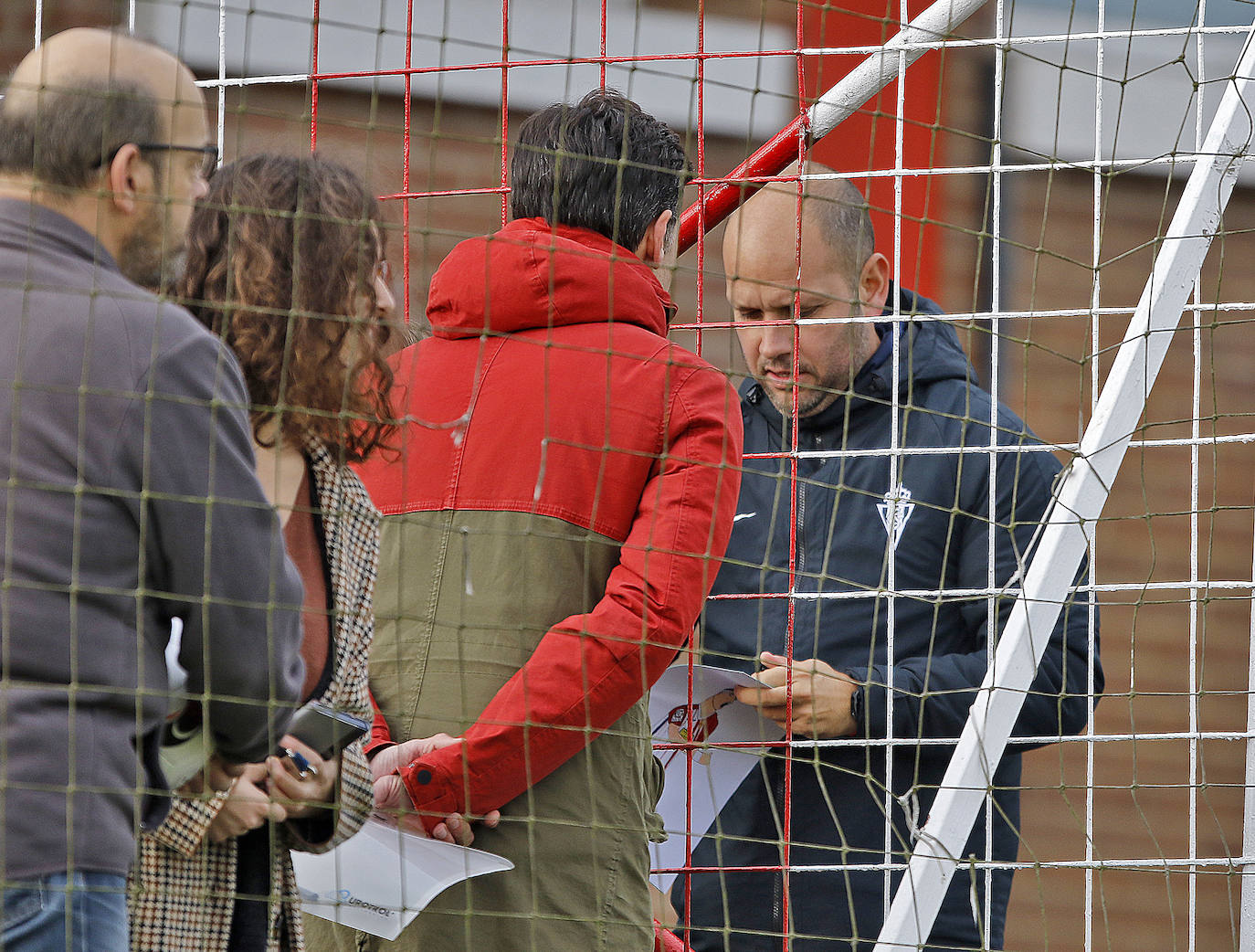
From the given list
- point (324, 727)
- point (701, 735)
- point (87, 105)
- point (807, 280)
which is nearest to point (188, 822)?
point (324, 727)

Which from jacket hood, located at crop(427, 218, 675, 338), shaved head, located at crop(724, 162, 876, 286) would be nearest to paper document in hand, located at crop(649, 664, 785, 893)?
jacket hood, located at crop(427, 218, 675, 338)

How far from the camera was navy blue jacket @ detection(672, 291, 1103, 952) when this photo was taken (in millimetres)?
2695

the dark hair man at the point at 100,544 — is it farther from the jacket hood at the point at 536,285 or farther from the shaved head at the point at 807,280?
the shaved head at the point at 807,280

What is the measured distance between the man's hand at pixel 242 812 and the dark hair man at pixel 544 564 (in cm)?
26

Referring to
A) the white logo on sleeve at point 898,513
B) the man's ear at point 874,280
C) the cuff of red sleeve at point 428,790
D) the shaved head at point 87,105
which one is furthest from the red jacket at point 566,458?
the man's ear at point 874,280

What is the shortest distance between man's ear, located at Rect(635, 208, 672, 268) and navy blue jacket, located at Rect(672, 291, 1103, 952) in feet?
1.46

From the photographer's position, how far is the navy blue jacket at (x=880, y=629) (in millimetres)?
2695

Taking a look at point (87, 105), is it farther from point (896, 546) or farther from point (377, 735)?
point (896, 546)

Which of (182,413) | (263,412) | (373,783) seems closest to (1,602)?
(182,413)

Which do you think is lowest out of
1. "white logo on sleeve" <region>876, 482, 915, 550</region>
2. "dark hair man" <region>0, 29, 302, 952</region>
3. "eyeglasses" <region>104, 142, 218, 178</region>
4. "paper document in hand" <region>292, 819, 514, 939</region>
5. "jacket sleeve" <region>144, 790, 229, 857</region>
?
"paper document in hand" <region>292, 819, 514, 939</region>

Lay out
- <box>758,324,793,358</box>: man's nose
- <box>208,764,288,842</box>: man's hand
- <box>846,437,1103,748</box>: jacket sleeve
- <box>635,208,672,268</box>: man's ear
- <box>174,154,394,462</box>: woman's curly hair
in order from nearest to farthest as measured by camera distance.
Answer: <box>208,764,288,842</box>: man's hand → <box>174,154,394,462</box>: woman's curly hair → <box>635,208,672,268</box>: man's ear → <box>846,437,1103,748</box>: jacket sleeve → <box>758,324,793,358</box>: man's nose

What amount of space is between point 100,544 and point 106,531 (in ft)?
0.05

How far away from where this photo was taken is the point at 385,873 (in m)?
2.11

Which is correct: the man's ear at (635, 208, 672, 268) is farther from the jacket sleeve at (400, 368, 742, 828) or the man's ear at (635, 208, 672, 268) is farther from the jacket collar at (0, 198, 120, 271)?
the jacket collar at (0, 198, 120, 271)
